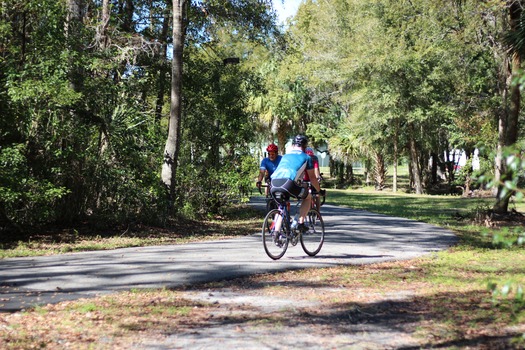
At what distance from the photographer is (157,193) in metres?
14.1

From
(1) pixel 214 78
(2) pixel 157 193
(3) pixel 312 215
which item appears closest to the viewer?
(3) pixel 312 215

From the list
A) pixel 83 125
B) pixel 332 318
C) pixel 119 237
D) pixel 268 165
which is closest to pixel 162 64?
pixel 83 125

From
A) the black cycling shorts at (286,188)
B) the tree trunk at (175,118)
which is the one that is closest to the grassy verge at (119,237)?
the tree trunk at (175,118)

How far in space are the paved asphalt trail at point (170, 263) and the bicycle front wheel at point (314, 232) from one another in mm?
234

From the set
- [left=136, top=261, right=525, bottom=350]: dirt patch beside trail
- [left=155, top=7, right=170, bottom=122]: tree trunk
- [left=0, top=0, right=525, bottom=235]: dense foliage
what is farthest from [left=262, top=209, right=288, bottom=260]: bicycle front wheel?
[left=155, top=7, right=170, bottom=122]: tree trunk

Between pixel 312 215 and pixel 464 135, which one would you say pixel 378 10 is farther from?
pixel 312 215

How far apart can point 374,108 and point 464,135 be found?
5898 millimetres

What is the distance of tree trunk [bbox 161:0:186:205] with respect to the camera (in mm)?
15602

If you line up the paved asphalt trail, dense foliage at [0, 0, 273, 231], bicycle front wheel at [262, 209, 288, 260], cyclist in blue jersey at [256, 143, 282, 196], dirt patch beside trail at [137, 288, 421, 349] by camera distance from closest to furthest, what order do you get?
dirt patch beside trail at [137, 288, 421, 349] → the paved asphalt trail → bicycle front wheel at [262, 209, 288, 260] → dense foliage at [0, 0, 273, 231] → cyclist in blue jersey at [256, 143, 282, 196]

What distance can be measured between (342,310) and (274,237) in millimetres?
3526

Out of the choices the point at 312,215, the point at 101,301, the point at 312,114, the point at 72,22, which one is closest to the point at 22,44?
A: the point at 72,22

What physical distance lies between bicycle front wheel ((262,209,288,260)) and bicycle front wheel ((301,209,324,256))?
0.67 meters

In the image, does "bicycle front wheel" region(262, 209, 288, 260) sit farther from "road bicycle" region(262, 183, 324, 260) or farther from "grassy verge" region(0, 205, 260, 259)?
"grassy verge" region(0, 205, 260, 259)

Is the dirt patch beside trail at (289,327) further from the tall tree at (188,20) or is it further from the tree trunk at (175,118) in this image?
the tall tree at (188,20)
